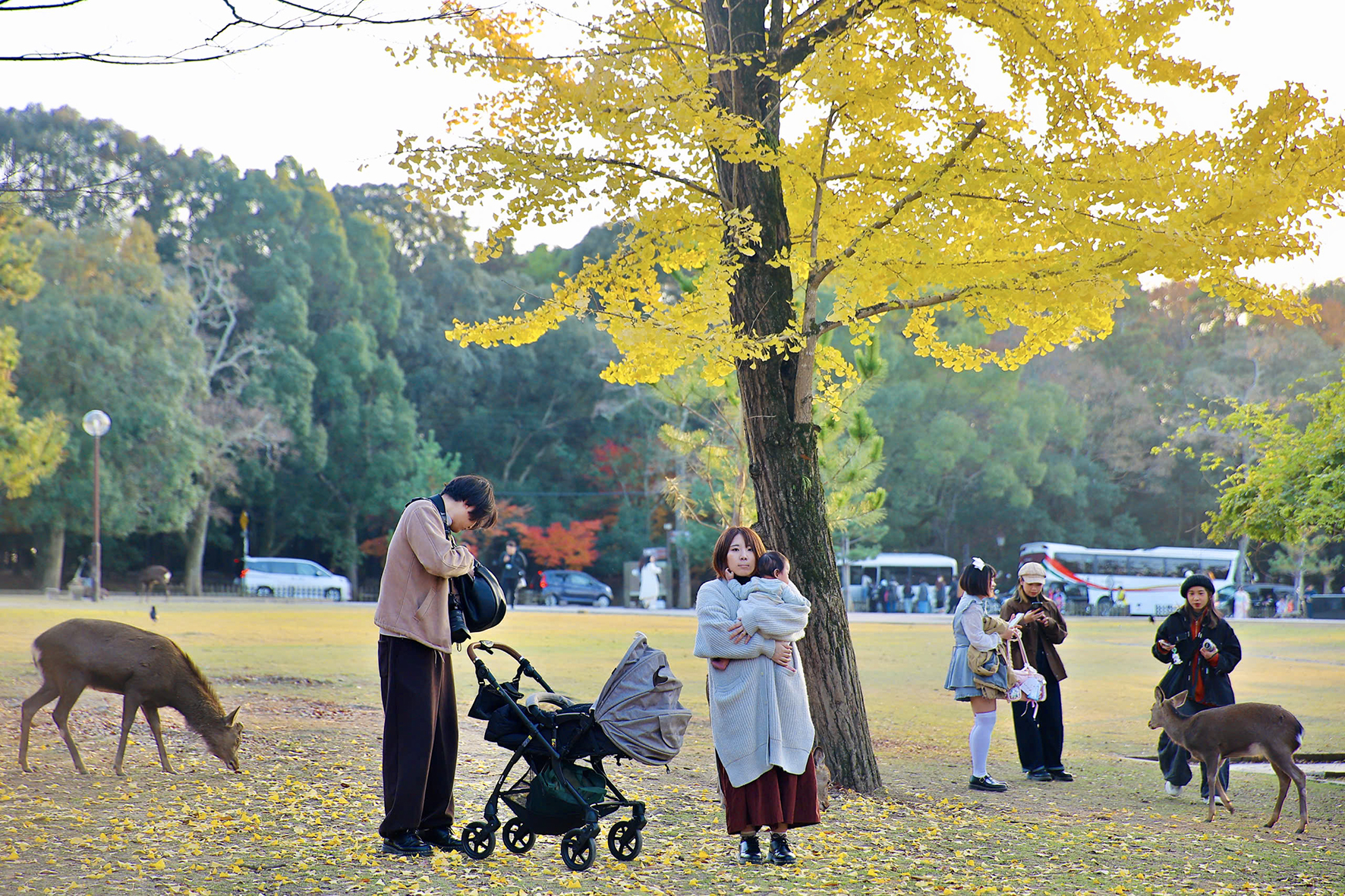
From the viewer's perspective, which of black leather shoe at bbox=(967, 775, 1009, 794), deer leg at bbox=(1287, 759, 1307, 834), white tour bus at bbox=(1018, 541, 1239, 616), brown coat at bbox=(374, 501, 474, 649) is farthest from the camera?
white tour bus at bbox=(1018, 541, 1239, 616)

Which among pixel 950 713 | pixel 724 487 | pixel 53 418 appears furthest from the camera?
pixel 53 418

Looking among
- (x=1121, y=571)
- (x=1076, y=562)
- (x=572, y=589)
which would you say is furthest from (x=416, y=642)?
(x=1121, y=571)

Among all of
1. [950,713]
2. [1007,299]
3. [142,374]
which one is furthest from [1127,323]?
[1007,299]

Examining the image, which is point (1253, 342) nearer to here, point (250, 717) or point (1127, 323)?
point (1127, 323)

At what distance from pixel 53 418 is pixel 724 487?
2042cm

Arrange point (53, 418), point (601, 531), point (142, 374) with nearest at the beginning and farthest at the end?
point (53, 418), point (142, 374), point (601, 531)

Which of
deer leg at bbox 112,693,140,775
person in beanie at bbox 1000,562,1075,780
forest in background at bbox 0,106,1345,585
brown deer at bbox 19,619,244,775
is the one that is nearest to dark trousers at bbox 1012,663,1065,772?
person in beanie at bbox 1000,562,1075,780

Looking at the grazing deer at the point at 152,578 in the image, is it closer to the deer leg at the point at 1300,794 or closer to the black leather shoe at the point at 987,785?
the black leather shoe at the point at 987,785

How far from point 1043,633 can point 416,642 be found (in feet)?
15.5

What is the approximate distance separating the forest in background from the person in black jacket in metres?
24.3

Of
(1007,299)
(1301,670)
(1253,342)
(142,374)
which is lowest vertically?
(1301,670)

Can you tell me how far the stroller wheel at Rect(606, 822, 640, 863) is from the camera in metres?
5.18

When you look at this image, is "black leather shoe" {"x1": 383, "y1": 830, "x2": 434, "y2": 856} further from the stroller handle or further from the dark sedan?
the dark sedan

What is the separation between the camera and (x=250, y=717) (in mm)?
9273
